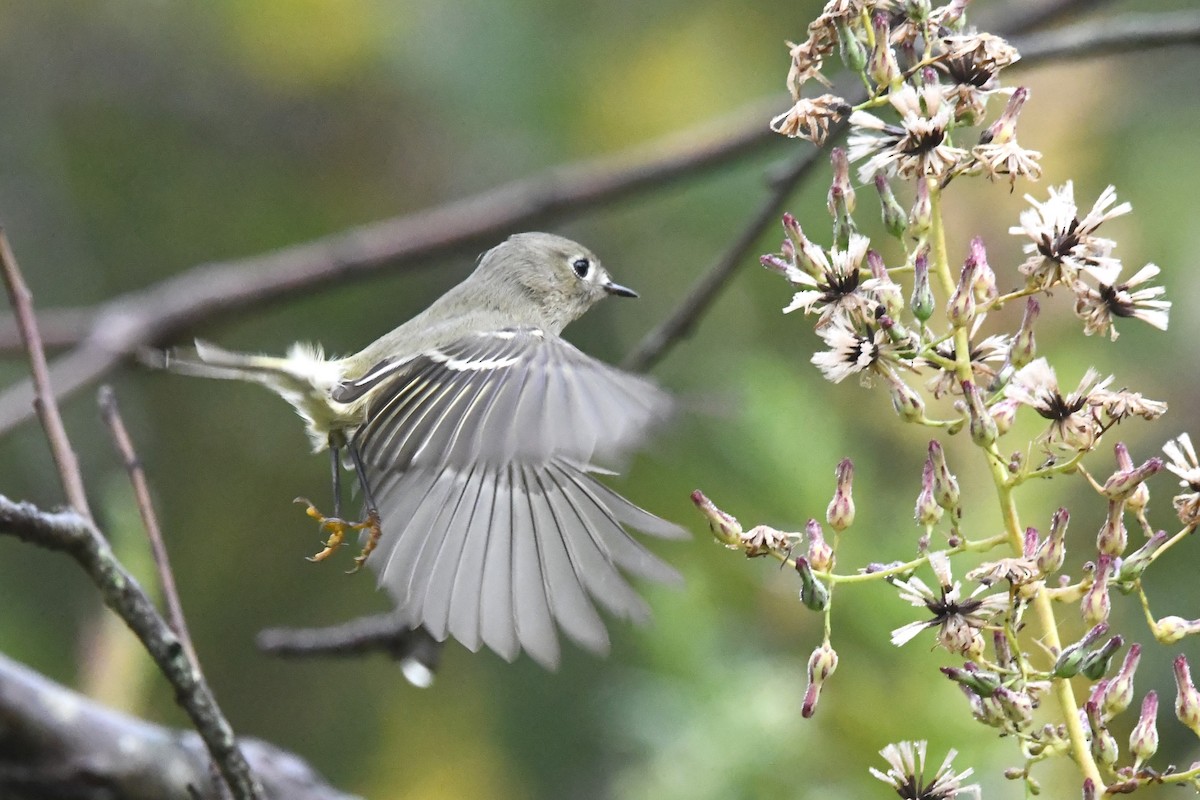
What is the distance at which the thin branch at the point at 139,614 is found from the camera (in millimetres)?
1257

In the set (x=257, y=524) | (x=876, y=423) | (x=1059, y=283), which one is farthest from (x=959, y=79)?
(x=257, y=524)

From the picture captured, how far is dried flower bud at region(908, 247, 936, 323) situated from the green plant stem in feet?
0.09

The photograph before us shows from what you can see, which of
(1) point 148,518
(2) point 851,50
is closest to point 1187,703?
(2) point 851,50

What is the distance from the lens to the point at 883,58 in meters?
1.13

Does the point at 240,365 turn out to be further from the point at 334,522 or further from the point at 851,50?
the point at 851,50

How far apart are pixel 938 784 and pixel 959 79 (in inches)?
21.5

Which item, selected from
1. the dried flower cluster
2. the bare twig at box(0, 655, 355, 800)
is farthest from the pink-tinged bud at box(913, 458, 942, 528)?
the bare twig at box(0, 655, 355, 800)

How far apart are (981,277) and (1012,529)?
195mm

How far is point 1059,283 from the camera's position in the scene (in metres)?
1.10

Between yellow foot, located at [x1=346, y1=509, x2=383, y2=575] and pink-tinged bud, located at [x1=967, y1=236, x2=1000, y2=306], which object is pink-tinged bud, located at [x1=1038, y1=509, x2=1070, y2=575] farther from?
yellow foot, located at [x1=346, y1=509, x2=383, y2=575]

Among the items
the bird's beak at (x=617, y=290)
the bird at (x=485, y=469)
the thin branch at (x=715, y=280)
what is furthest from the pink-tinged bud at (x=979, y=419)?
the bird's beak at (x=617, y=290)

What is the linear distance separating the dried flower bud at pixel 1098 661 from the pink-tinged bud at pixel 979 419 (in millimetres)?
168

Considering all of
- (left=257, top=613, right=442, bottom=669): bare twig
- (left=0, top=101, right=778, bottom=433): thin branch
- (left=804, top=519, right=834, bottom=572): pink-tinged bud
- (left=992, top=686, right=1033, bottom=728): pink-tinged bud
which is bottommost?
(left=992, top=686, right=1033, bottom=728): pink-tinged bud

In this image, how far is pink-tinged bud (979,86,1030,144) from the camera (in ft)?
3.68
